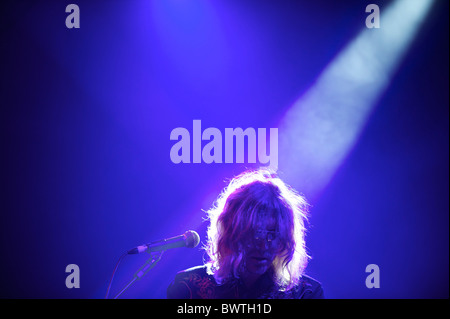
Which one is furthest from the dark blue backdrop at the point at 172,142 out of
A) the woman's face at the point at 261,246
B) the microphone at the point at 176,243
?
the woman's face at the point at 261,246

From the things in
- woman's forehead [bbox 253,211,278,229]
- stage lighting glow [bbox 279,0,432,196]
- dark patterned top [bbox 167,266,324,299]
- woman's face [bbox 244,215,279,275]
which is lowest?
dark patterned top [bbox 167,266,324,299]

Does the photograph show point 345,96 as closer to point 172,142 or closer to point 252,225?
point 172,142

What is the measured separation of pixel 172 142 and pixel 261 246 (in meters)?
1.28

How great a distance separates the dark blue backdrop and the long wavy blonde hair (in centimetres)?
90

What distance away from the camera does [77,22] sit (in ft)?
10.2

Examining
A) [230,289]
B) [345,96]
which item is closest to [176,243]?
[230,289]

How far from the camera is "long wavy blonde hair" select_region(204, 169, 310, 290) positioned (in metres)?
2.16

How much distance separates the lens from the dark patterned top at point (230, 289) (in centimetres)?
217

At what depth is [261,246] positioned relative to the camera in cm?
217

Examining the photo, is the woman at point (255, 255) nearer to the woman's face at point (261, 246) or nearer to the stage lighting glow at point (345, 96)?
the woman's face at point (261, 246)

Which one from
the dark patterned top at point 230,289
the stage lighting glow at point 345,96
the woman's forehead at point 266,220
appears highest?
the stage lighting glow at point 345,96

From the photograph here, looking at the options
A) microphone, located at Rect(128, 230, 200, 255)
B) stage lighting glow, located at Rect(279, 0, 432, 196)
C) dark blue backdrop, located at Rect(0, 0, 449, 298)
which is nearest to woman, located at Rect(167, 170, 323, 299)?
microphone, located at Rect(128, 230, 200, 255)

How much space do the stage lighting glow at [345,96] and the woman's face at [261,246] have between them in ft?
3.85

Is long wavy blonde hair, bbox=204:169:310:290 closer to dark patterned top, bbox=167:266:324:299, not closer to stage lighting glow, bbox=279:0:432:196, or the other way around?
dark patterned top, bbox=167:266:324:299
